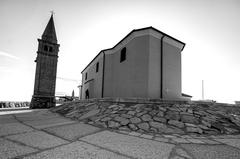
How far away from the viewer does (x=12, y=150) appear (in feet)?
7.02

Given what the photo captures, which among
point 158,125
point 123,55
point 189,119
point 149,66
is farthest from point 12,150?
point 123,55

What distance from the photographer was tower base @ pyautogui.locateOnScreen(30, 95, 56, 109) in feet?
50.6

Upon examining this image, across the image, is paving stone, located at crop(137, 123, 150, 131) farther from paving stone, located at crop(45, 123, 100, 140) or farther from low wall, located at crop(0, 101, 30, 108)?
low wall, located at crop(0, 101, 30, 108)

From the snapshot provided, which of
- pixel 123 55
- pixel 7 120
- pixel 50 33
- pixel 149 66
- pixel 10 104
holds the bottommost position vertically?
pixel 10 104

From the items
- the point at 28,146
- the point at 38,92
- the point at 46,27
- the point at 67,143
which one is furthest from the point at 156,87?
the point at 46,27

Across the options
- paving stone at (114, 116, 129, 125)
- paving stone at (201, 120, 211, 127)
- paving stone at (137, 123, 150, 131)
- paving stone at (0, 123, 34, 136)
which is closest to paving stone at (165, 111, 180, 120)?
paving stone at (201, 120, 211, 127)

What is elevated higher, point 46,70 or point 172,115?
point 46,70

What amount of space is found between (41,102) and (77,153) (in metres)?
17.4

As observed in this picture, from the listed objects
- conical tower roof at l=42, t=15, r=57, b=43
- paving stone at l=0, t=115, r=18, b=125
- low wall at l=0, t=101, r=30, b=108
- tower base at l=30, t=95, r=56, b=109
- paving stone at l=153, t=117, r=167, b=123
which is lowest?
low wall at l=0, t=101, r=30, b=108

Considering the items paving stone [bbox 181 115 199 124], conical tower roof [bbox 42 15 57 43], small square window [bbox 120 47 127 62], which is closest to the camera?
paving stone [bbox 181 115 199 124]

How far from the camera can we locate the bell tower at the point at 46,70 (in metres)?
16.2

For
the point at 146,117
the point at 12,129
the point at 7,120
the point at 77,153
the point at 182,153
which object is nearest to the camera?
the point at 77,153

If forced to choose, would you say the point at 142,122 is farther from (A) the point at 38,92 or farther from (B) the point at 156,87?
(A) the point at 38,92

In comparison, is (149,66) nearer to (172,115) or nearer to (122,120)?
(172,115)
